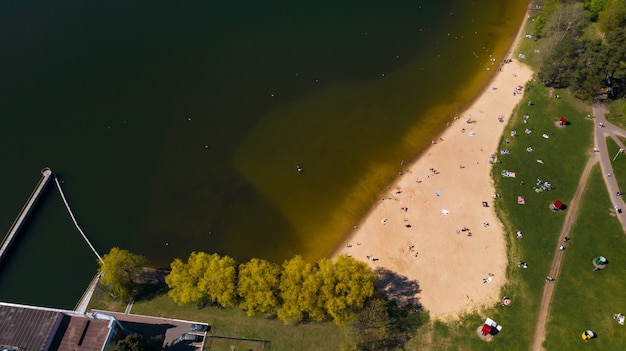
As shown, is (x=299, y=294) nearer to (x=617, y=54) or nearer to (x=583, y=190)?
(x=583, y=190)

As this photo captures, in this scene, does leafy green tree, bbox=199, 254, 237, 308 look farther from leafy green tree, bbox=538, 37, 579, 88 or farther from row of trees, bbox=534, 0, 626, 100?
row of trees, bbox=534, 0, 626, 100

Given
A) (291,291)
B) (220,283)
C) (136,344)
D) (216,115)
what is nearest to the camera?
(136,344)

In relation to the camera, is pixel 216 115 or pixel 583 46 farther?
pixel 216 115

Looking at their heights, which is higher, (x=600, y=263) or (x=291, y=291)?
(x=600, y=263)

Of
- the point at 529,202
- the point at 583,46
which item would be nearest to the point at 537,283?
the point at 529,202

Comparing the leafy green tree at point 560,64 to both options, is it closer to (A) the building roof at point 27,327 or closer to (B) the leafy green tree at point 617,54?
(B) the leafy green tree at point 617,54

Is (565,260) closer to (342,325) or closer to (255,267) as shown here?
(342,325)

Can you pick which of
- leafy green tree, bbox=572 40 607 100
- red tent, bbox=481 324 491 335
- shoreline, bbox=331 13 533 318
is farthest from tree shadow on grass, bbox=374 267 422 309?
leafy green tree, bbox=572 40 607 100
